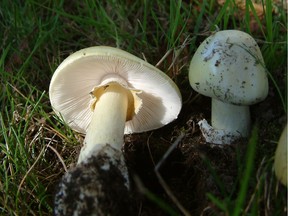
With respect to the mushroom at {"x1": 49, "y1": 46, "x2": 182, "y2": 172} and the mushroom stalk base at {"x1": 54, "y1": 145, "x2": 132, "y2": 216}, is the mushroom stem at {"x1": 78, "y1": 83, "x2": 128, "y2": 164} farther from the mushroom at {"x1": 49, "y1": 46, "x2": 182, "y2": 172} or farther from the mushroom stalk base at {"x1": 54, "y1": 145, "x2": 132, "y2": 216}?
the mushroom stalk base at {"x1": 54, "y1": 145, "x2": 132, "y2": 216}

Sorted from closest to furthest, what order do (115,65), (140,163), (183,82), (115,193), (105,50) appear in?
(115,193), (105,50), (115,65), (140,163), (183,82)

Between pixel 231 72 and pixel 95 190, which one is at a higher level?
pixel 231 72

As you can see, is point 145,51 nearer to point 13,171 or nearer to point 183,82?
point 183,82

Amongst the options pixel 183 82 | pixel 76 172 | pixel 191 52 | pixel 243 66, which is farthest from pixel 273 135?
pixel 76 172

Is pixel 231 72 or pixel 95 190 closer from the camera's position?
pixel 95 190

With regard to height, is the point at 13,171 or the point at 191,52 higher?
the point at 191,52

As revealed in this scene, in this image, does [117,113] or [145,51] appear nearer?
[117,113]

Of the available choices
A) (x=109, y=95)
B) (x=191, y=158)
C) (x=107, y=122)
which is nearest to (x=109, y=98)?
(x=109, y=95)

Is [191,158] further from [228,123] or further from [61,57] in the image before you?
[61,57]
